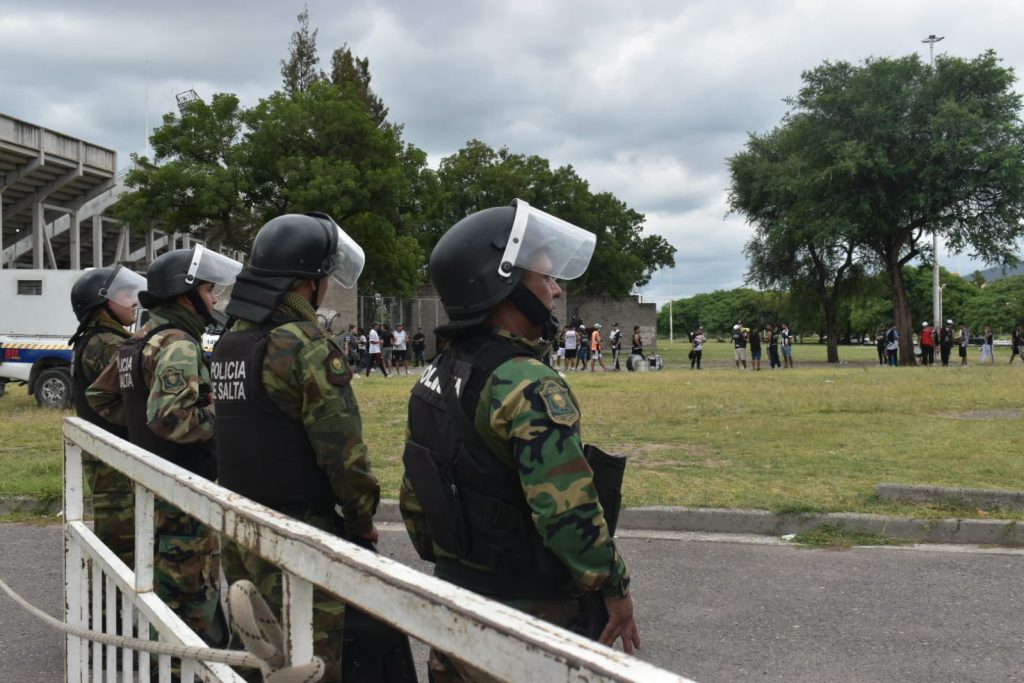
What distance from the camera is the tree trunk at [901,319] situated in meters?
34.0

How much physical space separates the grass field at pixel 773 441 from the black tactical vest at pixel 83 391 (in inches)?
128

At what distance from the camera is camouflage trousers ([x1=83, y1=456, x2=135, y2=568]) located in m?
4.01

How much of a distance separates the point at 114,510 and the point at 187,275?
42.9 inches

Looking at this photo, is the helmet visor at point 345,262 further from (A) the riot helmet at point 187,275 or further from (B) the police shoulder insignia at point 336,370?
(A) the riot helmet at point 187,275

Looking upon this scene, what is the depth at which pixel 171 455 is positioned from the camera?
12.8 ft

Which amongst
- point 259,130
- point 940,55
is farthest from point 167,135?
point 940,55

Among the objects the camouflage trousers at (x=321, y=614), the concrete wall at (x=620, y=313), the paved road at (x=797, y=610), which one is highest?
the concrete wall at (x=620, y=313)

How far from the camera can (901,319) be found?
113 ft

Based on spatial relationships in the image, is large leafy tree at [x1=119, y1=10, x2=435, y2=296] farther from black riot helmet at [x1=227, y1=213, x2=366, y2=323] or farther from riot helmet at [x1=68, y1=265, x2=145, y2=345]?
black riot helmet at [x1=227, y1=213, x2=366, y2=323]

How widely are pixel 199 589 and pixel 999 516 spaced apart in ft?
17.5

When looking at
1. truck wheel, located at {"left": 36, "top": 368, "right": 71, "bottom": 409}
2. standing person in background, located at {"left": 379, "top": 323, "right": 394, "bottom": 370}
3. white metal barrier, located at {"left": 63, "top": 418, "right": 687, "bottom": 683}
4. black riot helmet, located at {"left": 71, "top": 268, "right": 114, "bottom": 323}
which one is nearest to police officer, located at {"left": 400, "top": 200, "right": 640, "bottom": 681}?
white metal barrier, located at {"left": 63, "top": 418, "right": 687, "bottom": 683}

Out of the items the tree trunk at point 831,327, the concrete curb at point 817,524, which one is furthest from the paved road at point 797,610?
the tree trunk at point 831,327

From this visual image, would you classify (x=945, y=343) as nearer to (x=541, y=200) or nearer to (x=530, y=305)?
(x=541, y=200)

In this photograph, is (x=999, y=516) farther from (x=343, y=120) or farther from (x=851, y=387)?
(x=343, y=120)
